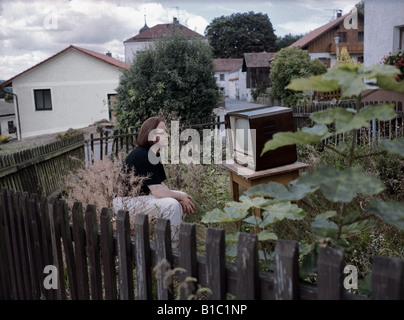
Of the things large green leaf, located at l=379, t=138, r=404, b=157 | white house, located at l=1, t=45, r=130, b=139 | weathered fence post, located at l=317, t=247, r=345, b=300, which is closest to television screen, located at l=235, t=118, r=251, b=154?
large green leaf, located at l=379, t=138, r=404, b=157

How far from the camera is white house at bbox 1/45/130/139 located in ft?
84.9

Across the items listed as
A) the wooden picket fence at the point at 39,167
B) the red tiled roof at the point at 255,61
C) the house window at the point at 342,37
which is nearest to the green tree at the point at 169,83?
the wooden picket fence at the point at 39,167

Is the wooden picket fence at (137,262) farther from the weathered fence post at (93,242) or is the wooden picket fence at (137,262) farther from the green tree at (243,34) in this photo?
the green tree at (243,34)

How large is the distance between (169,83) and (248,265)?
983cm

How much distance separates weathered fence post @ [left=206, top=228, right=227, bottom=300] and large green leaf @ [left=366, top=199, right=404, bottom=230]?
0.57m

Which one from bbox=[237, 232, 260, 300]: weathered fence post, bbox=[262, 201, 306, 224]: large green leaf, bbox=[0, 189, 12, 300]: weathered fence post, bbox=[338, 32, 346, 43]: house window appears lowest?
bbox=[0, 189, 12, 300]: weathered fence post

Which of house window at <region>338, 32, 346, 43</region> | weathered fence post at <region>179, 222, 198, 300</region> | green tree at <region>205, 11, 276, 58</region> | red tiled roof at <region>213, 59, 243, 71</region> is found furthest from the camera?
green tree at <region>205, 11, 276, 58</region>

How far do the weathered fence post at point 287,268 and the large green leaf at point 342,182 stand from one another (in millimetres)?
220

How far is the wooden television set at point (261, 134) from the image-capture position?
11.0 feet

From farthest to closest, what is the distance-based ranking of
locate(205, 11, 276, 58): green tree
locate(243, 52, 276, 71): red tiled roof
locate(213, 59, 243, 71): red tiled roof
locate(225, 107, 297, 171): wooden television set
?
1. locate(205, 11, 276, 58): green tree
2. locate(213, 59, 243, 71): red tiled roof
3. locate(243, 52, 276, 71): red tiled roof
4. locate(225, 107, 297, 171): wooden television set

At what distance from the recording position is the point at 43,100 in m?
26.6

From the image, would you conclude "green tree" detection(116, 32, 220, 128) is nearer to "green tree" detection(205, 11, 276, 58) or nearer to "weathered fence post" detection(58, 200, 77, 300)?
"weathered fence post" detection(58, 200, 77, 300)

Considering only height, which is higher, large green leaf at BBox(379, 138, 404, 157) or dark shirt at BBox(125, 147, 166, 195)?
large green leaf at BBox(379, 138, 404, 157)

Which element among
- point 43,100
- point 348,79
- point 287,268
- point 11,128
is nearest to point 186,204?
point 287,268
